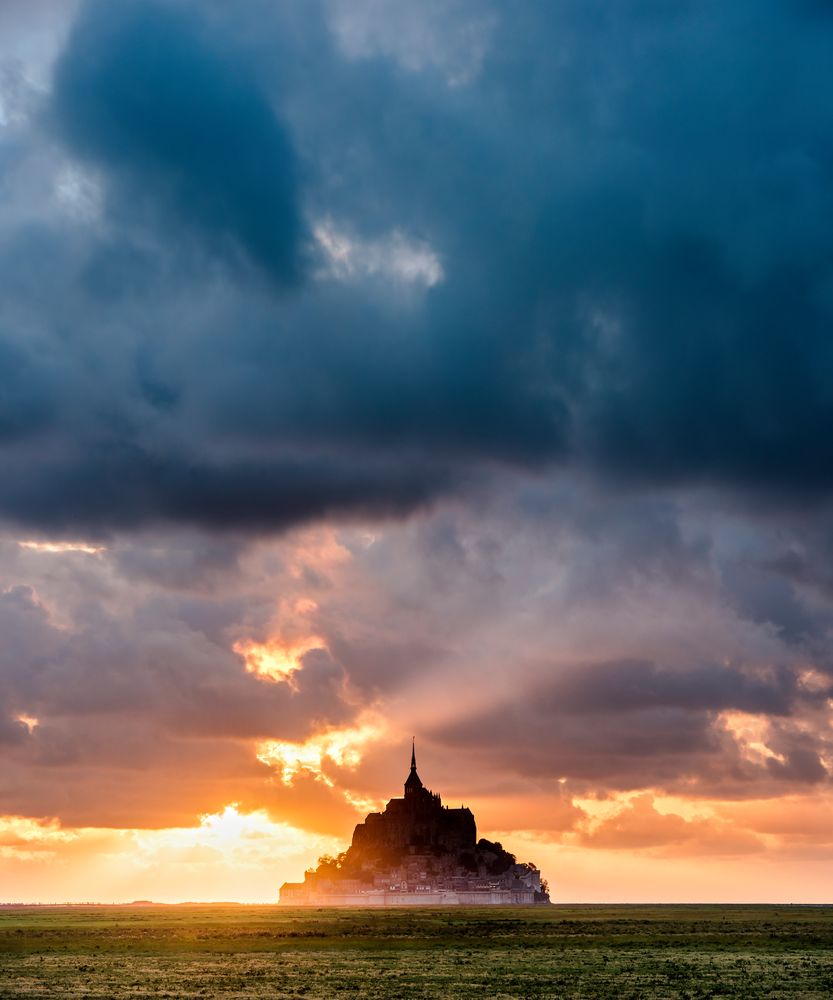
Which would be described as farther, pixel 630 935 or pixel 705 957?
pixel 630 935

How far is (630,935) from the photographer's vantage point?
122562 mm

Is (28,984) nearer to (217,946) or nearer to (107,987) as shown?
(107,987)

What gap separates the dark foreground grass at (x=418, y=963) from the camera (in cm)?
6650

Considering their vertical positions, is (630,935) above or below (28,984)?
above

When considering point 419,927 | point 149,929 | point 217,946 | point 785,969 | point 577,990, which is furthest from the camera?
point 419,927

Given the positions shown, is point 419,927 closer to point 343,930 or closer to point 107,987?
point 343,930

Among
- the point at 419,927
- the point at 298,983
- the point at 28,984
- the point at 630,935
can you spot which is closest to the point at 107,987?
the point at 28,984

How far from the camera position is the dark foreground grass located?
66500mm

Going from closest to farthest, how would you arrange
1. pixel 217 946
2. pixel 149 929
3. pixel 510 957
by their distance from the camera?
pixel 510 957, pixel 217 946, pixel 149 929

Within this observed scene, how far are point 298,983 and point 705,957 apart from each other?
35.5m

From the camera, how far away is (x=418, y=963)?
8438 cm

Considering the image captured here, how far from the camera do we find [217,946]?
10388cm

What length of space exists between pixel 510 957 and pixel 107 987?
107 ft

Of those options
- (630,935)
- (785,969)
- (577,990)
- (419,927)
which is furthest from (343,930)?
(577,990)
